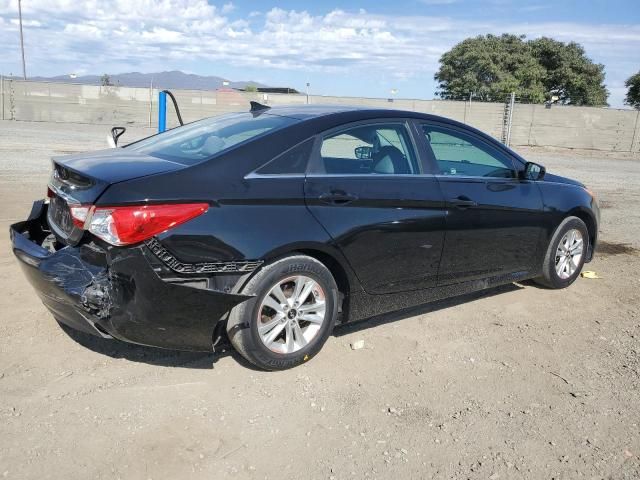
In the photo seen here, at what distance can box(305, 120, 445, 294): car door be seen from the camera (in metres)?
3.74

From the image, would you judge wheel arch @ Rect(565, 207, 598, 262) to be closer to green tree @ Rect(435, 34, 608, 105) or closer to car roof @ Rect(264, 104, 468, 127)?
car roof @ Rect(264, 104, 468, 127)

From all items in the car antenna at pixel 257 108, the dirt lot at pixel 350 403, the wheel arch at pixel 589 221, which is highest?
the car antenna at pixel 257 108

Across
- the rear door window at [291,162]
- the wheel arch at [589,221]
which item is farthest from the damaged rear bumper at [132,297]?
the wheel arch at [589,221]

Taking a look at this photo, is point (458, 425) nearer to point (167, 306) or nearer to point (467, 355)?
point (467, 355)

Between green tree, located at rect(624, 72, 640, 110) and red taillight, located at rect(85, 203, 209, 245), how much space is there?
49.5 metres

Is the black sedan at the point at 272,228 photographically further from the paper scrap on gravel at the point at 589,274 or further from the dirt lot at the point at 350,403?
the paper scrap on gravel at the point at 589,274

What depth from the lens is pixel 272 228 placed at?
11.2ft

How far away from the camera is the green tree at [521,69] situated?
4703 cm

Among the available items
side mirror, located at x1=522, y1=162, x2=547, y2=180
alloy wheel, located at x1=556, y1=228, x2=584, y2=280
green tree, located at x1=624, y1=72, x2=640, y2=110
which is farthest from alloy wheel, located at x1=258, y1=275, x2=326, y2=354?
green tree, located at x1=624, y1=72, x2=640, y2=110

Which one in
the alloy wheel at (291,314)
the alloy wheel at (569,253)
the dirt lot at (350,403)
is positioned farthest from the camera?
the alloy wheel at (569,253)

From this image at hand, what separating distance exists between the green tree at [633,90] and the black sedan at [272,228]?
4748 centimetres

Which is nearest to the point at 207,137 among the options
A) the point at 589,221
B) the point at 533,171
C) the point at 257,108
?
the point at 257,108

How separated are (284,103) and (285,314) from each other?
26.3 metres

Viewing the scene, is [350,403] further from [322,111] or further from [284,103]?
[284,103]
